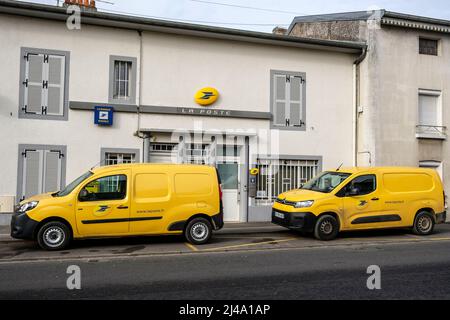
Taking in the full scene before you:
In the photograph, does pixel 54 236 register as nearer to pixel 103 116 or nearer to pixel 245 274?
pixel 245 274

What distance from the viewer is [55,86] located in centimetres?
1276

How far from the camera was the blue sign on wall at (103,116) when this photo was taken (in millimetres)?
12867

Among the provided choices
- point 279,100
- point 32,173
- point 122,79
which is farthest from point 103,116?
point 279,100

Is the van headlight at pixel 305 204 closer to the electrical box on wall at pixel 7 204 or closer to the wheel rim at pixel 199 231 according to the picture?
the wheel rim at pixel 199 231

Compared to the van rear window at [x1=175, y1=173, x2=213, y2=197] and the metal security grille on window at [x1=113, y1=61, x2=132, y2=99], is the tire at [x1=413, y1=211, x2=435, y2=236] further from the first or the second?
the metal security grille on window at [x1=113, y1=61, x2=132, y2=99]

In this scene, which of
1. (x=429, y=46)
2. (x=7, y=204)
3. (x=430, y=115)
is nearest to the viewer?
(x=7, y=204)

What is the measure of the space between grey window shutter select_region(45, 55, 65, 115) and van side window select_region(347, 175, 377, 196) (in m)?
8.68

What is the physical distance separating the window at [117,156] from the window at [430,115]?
1034cm

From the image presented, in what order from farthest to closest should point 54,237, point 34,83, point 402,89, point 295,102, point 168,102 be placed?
point 402,89, point 295,102, point 168,102, point 34,83, point 54,237

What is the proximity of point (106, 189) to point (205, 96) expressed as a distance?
5879mm

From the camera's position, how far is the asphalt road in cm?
573

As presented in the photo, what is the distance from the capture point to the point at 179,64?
45.5 feet
